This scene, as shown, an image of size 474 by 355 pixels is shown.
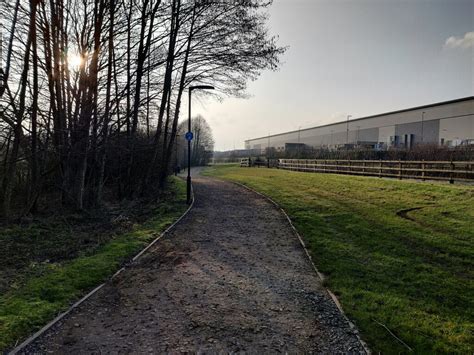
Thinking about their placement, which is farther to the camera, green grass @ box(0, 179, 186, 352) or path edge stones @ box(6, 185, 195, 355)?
green grass @ box(0, 179, 186, 352)

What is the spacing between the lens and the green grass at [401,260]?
13.9 feet

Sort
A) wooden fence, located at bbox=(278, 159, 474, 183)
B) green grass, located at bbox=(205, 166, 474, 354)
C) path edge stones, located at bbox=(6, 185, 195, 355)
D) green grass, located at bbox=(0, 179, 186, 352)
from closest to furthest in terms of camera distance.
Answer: path edge stones, located at bbox=(6, 185, 195, 355) < green grass, located at bbox=(0, 179, 186, 352) < green grass, located at bbox=(205, 166, 474, 354) < wooden fence, located at bbox=(278, 159, 474, 183)

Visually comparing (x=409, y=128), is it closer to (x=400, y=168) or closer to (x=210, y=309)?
(x=400, y=168)

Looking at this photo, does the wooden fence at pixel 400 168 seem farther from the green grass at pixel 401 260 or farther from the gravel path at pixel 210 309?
the gravel path at pixel 210 309

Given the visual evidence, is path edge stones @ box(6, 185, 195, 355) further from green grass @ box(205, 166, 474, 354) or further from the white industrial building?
the white industrial building

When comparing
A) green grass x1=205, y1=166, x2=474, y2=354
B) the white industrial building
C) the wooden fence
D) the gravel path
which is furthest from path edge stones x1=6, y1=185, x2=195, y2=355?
the white industrial building

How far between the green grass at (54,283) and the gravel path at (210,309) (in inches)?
10.7

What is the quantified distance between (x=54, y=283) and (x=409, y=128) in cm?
6720

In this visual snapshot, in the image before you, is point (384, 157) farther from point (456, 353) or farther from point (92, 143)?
point (456, 353)

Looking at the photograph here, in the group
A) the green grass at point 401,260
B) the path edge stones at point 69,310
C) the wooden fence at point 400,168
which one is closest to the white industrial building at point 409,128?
the wooden fence at point 400,168

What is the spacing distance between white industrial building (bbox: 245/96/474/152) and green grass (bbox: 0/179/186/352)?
1560 inches

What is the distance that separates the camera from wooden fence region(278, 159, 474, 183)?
49.7 feet

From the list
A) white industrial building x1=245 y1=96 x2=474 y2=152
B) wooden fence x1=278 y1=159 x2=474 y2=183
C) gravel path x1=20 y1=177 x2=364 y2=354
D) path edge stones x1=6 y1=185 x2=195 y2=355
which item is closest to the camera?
path edge stones x1=6 y1=185 x2=195 y2=355

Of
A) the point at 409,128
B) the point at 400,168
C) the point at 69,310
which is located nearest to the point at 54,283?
the point at 69,310
